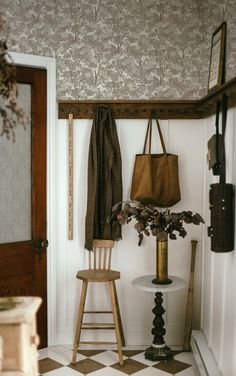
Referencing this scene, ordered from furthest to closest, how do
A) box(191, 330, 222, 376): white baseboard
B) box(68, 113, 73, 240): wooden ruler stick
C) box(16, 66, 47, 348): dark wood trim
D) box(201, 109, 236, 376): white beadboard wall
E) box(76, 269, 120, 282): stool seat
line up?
1. box(68, 113, 73, 240): wooden ruler stick
2. box(16, 66, 47, 348): dark wood trim
3. box(76, 269, 120, 282): stool seat
4. box(191, 330, 222, 376): white baseboard
5. box(201, 109, 236, 376): white beadboard wall

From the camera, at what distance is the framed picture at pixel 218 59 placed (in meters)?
3.49

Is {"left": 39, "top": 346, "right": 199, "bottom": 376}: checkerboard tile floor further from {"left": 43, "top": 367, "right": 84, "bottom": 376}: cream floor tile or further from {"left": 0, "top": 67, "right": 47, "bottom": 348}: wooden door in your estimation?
{"left": 0, "top": 67, "right": 47, "bottom": 348}: wooden door

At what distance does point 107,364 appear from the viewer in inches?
156

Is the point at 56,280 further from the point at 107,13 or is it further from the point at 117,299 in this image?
the point at 107,13

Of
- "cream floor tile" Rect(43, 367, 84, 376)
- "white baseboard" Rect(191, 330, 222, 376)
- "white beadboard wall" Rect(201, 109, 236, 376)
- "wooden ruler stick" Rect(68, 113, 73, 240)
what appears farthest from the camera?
"wooden ruler stick" Rect(68, 113, 73, 240)

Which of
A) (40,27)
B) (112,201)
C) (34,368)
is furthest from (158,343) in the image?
(40,27)

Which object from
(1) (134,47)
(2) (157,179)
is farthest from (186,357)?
(1) (134,47)

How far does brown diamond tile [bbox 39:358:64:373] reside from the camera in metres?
3.85

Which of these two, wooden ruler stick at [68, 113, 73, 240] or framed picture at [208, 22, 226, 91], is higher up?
framed picture at [208, 22, 226, 91]

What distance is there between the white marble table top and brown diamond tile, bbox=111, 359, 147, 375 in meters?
0.60

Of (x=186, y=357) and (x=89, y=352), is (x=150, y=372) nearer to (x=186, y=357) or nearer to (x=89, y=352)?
(x=186, y=357)

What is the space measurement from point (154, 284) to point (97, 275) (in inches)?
17.4

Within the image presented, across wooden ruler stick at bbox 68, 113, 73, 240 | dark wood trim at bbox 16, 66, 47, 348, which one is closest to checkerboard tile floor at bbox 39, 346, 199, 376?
dark wood trim at bbox 16, 66, 47, 348

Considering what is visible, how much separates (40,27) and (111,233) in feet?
5.70
